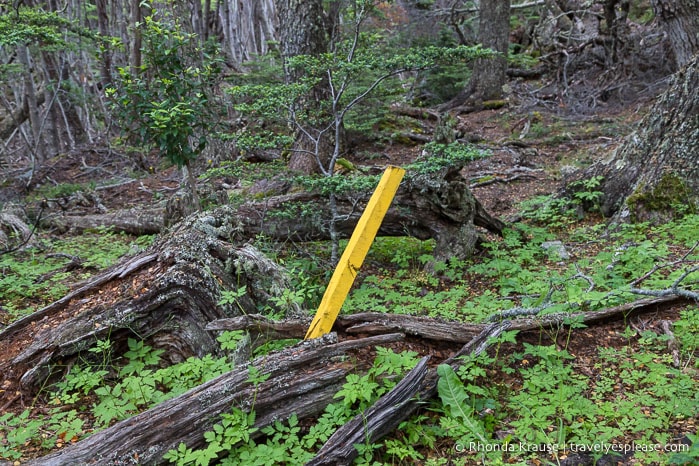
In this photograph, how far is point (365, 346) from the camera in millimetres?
2943

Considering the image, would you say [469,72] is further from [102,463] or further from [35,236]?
[102,463]

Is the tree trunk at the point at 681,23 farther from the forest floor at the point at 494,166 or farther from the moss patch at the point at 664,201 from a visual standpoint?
the moss patch at the point at 664,201

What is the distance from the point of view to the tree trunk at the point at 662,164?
522 cm

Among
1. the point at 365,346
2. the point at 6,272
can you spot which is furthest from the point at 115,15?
the point at 365,346

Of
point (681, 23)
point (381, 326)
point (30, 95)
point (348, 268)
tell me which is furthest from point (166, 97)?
point (30, 95)

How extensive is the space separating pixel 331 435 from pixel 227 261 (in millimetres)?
1939

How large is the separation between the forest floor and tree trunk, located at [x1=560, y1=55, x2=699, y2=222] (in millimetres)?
556

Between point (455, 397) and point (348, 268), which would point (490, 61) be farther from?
point (455, 397)

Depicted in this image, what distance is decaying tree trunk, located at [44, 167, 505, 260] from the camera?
17.3 ft

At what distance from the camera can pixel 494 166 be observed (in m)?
9.57

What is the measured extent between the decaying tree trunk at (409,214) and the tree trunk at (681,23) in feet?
13.6

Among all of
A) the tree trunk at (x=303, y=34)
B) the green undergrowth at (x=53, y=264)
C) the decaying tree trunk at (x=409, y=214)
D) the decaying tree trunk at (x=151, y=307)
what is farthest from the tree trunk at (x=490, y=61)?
the decaying tree trunk at (x=151, y=307)

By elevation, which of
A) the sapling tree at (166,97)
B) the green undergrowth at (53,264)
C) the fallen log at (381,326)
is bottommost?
the green undergrowth at (53,264)

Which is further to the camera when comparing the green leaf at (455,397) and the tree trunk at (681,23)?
the tree trunk at (681,23)
